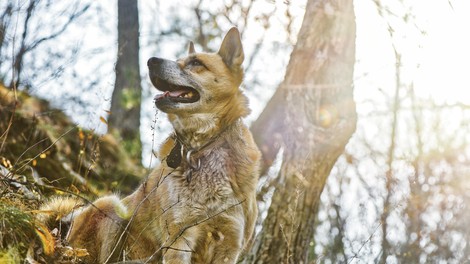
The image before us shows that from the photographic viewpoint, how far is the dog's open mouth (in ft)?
17.0

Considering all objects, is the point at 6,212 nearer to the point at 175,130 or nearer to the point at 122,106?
the point at 175,130

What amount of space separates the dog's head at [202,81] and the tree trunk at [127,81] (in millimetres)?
5155

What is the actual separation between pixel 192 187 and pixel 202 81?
1069mm

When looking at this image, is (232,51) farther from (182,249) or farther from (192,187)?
(182,249)

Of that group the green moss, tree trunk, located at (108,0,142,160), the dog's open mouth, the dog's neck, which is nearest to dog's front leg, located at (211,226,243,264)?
the dog's neck

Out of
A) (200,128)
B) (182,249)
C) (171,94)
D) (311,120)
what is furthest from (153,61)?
(311,120)

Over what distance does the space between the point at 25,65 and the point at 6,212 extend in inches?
193

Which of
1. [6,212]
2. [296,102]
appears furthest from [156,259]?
[296,102]

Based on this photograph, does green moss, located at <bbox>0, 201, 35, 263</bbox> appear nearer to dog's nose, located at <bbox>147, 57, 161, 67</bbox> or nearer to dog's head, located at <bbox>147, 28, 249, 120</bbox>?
dog's head, located at <bbox>147, 28, 249, 120</bbox>

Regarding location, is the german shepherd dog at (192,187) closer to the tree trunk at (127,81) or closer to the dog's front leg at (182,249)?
the dog's front leg at (182,249)

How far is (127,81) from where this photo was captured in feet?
38.5

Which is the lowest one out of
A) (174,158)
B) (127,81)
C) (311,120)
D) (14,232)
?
(127,81)

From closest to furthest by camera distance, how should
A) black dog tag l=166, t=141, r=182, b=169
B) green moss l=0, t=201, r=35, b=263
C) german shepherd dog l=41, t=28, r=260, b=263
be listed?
1. green moss l=0, t=201, r=35, b=263
2. german shepherd dog l=41, t=28, r=260, b=263
3. black dog tag l=166, t=141, r=182, b=169

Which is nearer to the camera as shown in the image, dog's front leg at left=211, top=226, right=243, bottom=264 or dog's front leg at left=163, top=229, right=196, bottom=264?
dog's front leg at left=163, top=229, right=196, bottom=264
